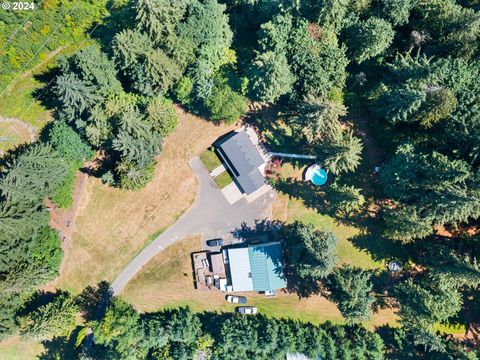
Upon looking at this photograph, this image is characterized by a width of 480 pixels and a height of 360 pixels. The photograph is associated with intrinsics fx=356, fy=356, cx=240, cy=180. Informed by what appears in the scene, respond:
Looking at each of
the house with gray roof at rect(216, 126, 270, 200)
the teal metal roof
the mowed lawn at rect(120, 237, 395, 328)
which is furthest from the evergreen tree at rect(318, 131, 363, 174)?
the mowed lawn at rect(120, 237, 395, 328)

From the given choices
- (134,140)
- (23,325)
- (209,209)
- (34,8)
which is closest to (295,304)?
(209,209)

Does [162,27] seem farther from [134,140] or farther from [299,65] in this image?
[299,65]

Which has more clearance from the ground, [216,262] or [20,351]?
[20,351]

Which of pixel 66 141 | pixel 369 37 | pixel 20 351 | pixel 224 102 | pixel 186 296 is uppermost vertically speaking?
pixel 66 141

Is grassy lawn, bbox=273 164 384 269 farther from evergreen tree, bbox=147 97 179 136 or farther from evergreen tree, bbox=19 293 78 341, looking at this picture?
evergreen tree, bbox=19 293 78 341

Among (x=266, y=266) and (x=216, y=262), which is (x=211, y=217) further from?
(x=266, y=266)

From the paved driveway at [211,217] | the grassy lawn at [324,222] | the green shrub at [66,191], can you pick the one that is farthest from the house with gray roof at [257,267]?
the green shrub at [66,191]

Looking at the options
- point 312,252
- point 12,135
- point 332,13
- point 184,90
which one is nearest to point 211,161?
point 184,90
